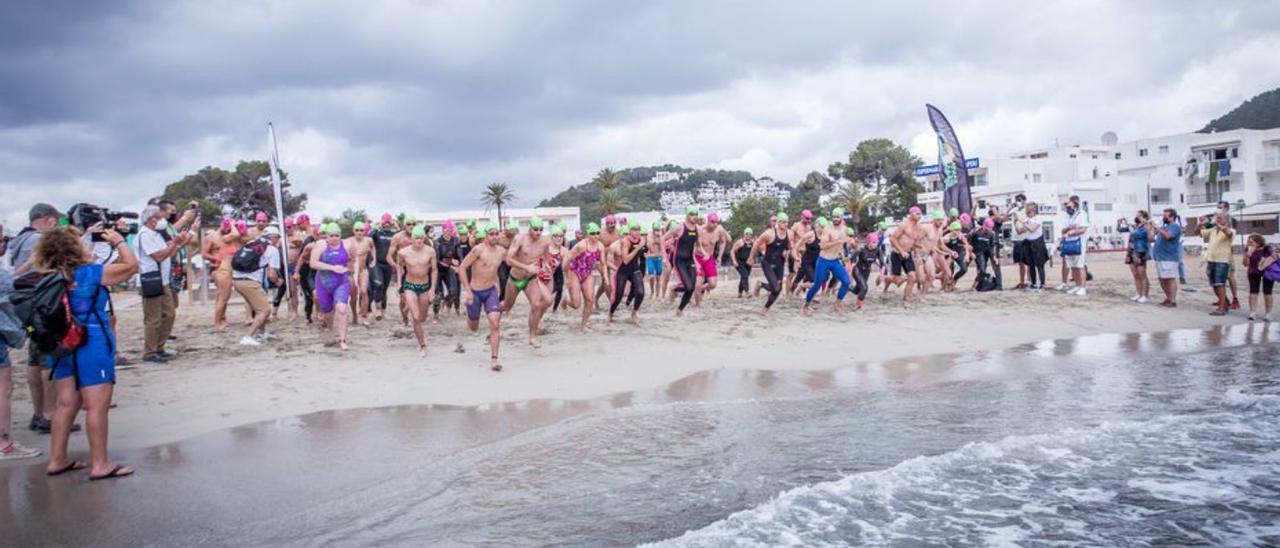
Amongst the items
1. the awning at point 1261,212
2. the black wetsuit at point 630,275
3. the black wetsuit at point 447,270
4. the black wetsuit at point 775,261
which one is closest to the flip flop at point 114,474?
the black wetsuit at point 630,275

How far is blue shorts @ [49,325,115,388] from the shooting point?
4961 mm

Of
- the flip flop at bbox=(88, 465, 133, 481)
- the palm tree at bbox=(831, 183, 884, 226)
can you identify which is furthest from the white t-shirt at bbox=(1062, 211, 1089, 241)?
the palm tree at bbox=(831, 183, 884, 226)

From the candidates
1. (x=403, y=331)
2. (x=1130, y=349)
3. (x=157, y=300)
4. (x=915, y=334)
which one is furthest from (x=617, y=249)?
(x=1130, y=349)

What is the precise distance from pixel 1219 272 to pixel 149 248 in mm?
15356

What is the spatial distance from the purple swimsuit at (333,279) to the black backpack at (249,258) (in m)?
1.00

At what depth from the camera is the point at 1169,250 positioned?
43.6ft

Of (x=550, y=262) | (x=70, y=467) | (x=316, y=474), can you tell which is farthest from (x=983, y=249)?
(x=70, y=467)

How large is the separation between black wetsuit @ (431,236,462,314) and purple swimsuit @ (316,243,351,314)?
9.62ft

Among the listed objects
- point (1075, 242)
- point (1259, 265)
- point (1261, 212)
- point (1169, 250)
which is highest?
point (1261, 212)

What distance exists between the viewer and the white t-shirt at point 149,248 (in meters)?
8.44

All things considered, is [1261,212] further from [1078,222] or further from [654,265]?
[654,265]

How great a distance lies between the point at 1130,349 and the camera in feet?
34.1

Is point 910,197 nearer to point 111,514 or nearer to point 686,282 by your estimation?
point 686,282

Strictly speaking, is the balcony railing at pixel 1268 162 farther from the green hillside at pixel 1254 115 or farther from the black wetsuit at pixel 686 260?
the black wetsuit at pixel 686 260
